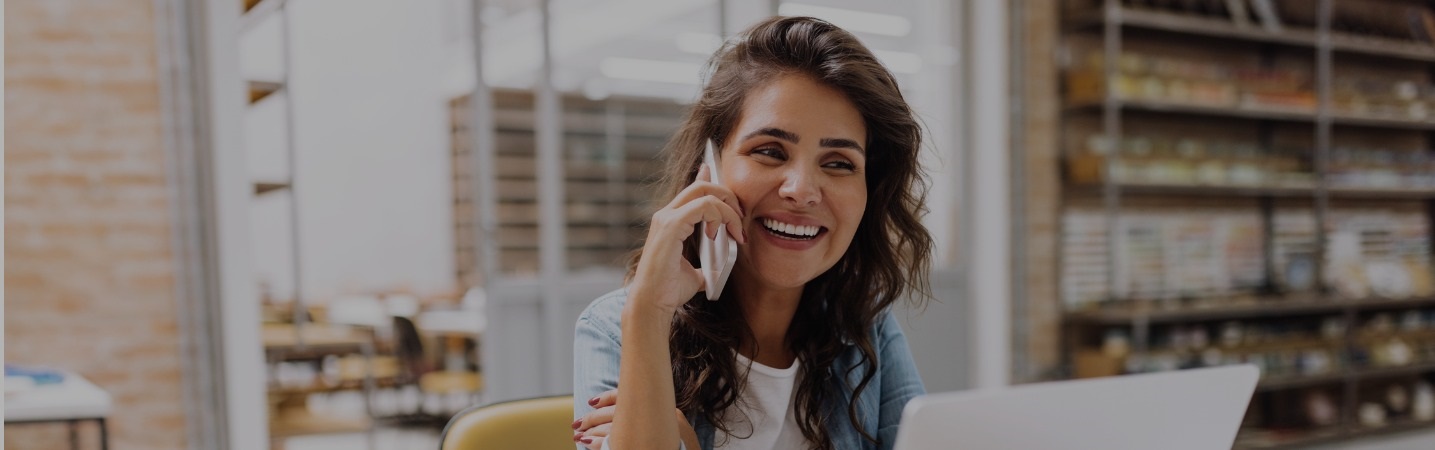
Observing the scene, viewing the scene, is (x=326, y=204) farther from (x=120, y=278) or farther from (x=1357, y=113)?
(x=1357, y=113)

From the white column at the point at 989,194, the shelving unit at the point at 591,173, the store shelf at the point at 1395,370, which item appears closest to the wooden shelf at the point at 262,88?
the shelving unit at the point at 591,173

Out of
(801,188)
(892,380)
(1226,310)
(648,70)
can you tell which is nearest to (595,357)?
(801,188)

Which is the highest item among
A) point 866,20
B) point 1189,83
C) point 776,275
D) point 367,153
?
point 866,20

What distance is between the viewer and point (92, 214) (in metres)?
2.83

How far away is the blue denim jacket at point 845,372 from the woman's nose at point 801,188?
242 mm

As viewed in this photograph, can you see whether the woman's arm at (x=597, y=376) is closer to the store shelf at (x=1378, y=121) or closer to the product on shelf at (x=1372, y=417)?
the store shelf at (x=1378, y=121)

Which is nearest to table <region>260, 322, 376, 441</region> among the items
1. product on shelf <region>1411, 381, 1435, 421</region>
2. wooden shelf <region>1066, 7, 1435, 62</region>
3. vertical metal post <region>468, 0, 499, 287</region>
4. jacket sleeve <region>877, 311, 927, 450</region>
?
vertical metal post <region>468, 0, 499, 287</region>

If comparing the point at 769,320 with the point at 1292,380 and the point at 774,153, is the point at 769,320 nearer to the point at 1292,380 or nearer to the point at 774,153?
the point at 774,153

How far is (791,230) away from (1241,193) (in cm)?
462

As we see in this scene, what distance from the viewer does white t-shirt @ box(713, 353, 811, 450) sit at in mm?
1199

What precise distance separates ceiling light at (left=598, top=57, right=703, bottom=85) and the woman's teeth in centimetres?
323

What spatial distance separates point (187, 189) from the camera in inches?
114

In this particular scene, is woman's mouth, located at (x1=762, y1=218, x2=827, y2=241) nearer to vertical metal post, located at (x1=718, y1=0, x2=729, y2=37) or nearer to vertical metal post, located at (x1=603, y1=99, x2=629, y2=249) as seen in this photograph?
vertical metal post, located at (x1=718, y1=0, x2=729, y2=37)

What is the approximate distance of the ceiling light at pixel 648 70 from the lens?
433cm
